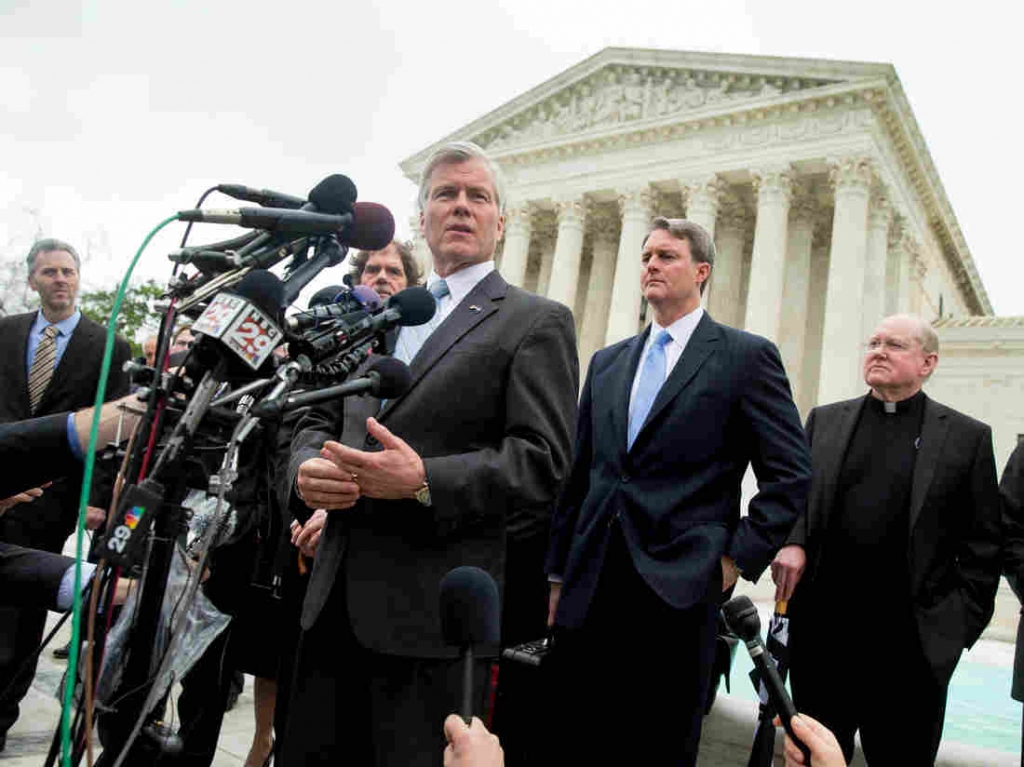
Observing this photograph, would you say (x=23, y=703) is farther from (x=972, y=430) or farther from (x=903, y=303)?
(x=903, y=303)

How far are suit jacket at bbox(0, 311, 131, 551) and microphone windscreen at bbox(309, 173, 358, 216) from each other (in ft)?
10.3

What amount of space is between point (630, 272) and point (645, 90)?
9085 mm

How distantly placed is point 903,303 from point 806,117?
8097 millimetres

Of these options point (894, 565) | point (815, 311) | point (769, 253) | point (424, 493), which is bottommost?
point (894, 565)

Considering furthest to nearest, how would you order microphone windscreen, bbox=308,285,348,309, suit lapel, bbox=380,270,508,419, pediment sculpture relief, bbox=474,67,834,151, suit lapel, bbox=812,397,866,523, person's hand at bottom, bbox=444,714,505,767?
pediment sculpture relief, bbox=474,67,834,151, suit lapel, bbox=812,397,866,523, microphone windscreen, bbox=308,285,348,309, suit lapel, bbox=380,270,508,419, person's hand at bottom, bbox=444,714,505,767

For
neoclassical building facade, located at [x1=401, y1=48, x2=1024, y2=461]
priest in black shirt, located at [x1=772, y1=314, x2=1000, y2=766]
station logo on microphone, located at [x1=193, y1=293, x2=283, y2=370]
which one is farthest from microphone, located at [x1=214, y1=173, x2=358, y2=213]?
neoclassical building facade, located at [x1=401, y1=48, x2=1024, y2=461]

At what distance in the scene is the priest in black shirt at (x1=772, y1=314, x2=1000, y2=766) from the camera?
12.0 ft

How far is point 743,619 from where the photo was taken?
1.73 meters

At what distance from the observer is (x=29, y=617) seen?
4445mm

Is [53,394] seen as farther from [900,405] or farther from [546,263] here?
[546,263]

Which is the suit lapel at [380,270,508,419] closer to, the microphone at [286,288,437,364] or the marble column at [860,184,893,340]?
the microphone at [286,288,437,364]

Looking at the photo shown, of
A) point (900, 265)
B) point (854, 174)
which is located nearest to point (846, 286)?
point (854, 174)

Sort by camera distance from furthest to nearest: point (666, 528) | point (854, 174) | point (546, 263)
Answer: point (546, 263), point (854, 174), point (666, 528)

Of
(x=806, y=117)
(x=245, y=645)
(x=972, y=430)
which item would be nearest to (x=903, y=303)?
(x=806, y=117)
